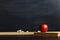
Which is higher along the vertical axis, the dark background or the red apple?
the dark background

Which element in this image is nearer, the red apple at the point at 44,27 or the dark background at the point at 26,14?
the red apple at the point at 44,27

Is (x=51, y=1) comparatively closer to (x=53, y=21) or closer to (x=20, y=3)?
(x=53, y=21)

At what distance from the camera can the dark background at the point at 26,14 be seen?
2.15 meters

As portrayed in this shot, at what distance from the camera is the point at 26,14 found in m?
2.17

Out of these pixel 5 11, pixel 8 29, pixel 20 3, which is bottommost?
pixel 8 29

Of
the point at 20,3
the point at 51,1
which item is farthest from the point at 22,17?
the point at 51,1

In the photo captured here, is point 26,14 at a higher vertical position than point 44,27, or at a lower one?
higher

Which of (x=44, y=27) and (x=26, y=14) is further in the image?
(x=26, y=14)

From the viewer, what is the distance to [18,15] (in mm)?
2158

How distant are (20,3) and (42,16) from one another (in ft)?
1.40

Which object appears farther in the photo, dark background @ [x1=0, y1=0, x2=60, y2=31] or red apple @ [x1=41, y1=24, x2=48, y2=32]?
dark background @ [x1=0, y1=0, x2=60, y2=31]

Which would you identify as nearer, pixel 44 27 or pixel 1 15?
pixel 44 27

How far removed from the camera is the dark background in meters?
2.15

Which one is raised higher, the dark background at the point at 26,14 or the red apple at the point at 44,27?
the dark background at the point at 26,14
